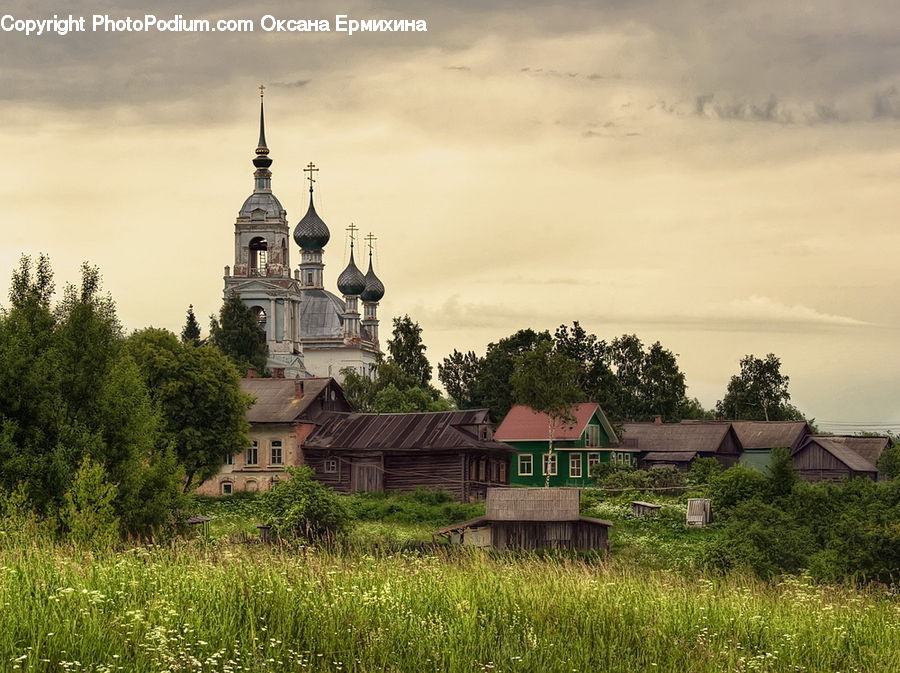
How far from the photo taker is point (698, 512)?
47.2 m

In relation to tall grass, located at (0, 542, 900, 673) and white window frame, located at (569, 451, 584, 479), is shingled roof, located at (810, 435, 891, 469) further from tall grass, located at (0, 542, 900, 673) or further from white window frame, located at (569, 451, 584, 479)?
tall grass, located at (0, 542, 900, 673)

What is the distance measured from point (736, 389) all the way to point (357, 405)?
94.1ft

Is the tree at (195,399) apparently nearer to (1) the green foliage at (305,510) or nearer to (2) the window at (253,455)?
(2) the window at (253,455)

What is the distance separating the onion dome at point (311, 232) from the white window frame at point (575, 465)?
63.3 m

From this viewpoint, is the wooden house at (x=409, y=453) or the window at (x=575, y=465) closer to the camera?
the wooden house at (x=409, y=453)

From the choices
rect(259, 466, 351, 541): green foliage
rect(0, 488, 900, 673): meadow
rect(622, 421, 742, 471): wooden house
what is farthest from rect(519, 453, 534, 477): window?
rect(0, 488, 900, 673): meadow

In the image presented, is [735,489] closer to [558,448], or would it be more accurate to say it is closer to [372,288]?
[558,448]

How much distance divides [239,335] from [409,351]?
1307 centimetres

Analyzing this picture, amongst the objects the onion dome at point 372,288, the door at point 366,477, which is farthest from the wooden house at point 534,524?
the onion dome at point 372,288

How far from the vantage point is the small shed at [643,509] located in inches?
1944

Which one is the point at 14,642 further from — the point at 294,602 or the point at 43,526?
the point at 43,526

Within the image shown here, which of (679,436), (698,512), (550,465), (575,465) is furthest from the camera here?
(679,436)

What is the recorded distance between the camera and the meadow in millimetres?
12148

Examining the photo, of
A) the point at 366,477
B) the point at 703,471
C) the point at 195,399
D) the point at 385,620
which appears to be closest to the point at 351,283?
the point at 366,477
